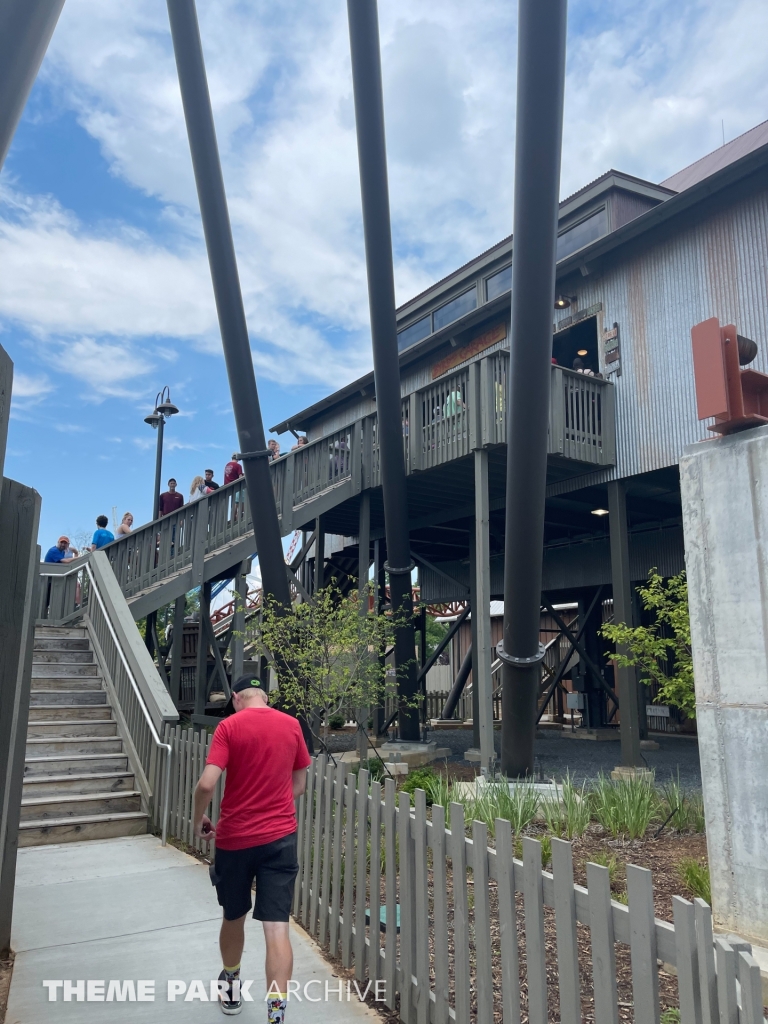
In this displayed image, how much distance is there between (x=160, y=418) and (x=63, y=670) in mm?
10473

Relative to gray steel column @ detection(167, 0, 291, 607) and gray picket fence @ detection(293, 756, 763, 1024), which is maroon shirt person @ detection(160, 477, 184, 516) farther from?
gray picket fence @ detection(293, 756, 763, 1024)

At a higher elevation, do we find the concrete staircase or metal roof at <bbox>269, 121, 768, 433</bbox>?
metal roof at <bbox>269, 121, 768, 433</bbox>

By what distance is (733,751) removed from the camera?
4242 millimetres

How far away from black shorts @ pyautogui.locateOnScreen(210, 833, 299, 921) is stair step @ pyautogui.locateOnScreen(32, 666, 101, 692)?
20.5ft

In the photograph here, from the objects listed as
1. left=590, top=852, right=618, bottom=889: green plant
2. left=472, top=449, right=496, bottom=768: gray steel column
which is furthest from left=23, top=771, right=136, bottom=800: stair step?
left=472, top=449, right=496, bottom=768: gray steel column

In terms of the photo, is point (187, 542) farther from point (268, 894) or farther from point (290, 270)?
point (290, 270)

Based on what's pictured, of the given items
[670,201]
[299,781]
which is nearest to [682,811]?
[299,781]

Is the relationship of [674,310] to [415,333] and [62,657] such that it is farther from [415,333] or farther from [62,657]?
[62,657]

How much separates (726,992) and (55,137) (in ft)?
71.3

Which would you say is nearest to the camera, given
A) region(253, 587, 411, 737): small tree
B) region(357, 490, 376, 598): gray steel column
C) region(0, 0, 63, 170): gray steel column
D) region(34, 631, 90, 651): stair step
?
region(0, 0, 63, 170): gray steel column

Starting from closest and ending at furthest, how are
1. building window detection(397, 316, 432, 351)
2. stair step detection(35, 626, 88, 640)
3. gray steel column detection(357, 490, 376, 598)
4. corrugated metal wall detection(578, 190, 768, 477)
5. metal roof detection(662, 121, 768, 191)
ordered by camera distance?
stair step detection(35, 626, 88, 640) < corrugated metal wall detection(578, 190, 768, 477) < gray steel column detection(357, 490, 376, 598) < metal roof detection(662, 121, 768, 191) < building window detection(397, 316, 432, 351)

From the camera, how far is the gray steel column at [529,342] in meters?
6.91

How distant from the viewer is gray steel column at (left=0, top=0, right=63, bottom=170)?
1.91m

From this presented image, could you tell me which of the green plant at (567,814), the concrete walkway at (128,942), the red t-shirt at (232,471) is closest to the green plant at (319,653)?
the green plant at (567,814)
